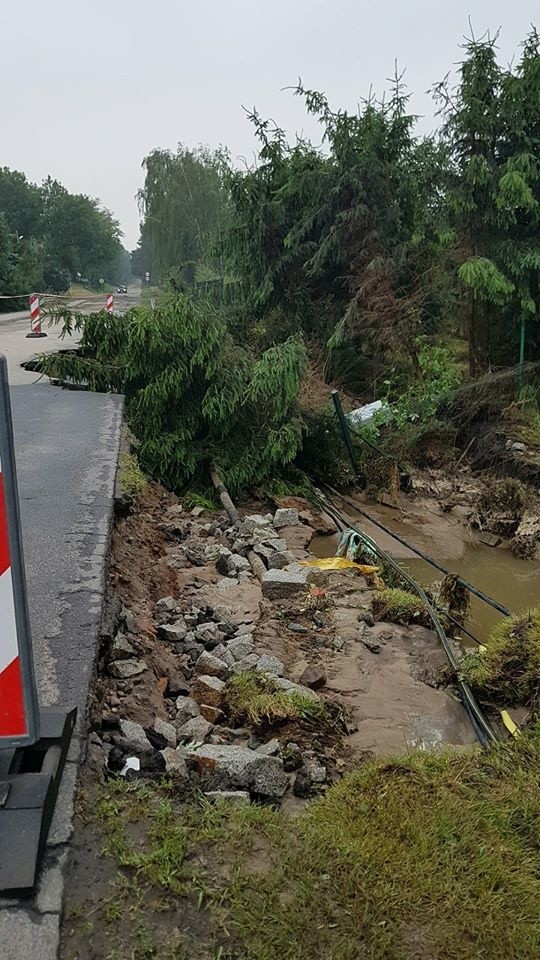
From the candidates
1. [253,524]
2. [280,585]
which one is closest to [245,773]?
[280,585]

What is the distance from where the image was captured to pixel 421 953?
1.98 metres

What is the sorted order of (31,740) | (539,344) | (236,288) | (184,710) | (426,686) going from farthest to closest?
(236,288) < (539,344) < (426,686) < (184,710) < (31,740)

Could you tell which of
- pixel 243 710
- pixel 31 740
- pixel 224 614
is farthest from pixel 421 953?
pixel 224 614

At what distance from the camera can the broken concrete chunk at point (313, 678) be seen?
4812mm

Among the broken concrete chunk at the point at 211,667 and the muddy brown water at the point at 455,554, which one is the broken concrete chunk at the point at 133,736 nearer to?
the broken concrete chunk at the point at 211,667

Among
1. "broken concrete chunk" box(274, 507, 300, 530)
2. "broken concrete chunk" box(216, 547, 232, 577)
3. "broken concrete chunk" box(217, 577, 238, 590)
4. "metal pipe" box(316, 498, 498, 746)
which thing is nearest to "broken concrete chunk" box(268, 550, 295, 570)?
"broken concrete chunk" box(216, 547, 232, 577)

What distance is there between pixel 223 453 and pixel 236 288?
7310 millimetres

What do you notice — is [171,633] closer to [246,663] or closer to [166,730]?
[246,663]

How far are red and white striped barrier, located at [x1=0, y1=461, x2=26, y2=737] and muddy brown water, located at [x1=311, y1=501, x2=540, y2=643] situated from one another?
5.40m

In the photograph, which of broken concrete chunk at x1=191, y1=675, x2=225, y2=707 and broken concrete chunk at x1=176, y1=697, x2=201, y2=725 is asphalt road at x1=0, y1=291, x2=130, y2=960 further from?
broken concrete chunk at x1=191, y1=675, x2=225, y2=707

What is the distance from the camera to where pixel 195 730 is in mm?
3623

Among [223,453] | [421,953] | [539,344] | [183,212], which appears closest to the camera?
[421,953]

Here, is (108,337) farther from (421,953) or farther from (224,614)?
(421,953)

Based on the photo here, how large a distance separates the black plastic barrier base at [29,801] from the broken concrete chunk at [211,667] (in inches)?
81.7
